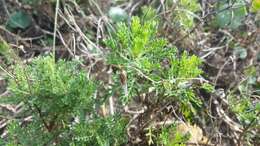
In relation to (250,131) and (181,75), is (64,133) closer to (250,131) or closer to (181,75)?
(181,75)

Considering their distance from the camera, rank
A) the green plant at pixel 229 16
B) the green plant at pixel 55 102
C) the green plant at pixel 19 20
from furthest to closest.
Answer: the green plant at pixel 19 20
the green plant at pixel 229 16
the green plant at pixel 55 102

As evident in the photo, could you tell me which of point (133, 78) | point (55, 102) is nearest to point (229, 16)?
point (133, 78)

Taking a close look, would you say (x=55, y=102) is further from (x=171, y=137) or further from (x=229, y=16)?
(x=229, y=16)

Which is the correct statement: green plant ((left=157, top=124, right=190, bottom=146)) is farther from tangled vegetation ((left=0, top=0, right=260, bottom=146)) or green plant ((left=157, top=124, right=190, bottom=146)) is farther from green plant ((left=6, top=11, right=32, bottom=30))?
green plant ((left=6, top=11, right=32, bottom=30))

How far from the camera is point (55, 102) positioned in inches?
63.0

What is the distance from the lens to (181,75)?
1622mm

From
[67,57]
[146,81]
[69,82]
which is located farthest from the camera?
[67,57]

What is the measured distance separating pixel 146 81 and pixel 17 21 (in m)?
1.04

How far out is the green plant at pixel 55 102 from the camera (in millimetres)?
1567

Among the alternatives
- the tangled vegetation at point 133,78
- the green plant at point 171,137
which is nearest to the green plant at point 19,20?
the tangled vegetation at point 133,78

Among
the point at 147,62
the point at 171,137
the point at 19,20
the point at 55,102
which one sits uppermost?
the point at 19,20

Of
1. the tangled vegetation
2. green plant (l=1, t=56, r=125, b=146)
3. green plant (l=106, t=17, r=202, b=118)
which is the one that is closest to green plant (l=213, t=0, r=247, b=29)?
the tangled vegetation

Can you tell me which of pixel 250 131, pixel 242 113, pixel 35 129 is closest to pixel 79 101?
pixel 35 129

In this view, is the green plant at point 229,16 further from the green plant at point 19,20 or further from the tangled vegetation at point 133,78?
the green plant at point 19,20
